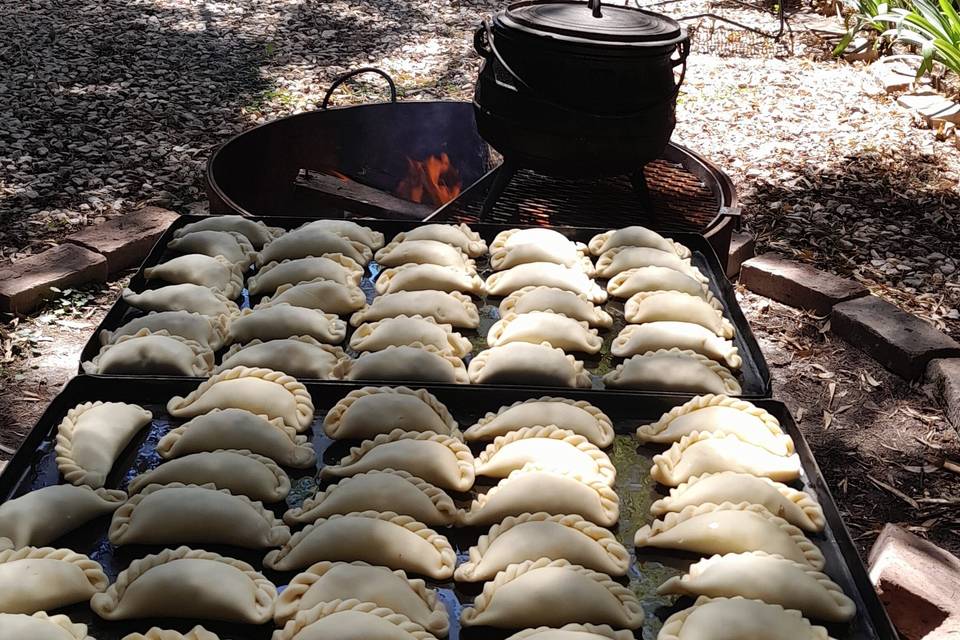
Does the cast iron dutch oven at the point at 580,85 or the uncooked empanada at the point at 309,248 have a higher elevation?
the cast iron dutch oven at the point at 580,85

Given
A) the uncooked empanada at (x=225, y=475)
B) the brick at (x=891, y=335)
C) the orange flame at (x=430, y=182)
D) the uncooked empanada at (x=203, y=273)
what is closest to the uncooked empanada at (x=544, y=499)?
the uncooked empanada at (x=225, y=475)

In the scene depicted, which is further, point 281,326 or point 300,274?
point 300,274

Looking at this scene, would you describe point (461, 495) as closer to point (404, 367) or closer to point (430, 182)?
point (404, 367)

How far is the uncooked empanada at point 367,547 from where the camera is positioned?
1.80 m

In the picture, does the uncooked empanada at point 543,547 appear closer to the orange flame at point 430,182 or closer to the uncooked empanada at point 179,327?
the uncooked empanada at point 179,327

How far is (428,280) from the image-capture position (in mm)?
2836

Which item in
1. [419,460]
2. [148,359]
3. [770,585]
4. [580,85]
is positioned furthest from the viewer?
[580,85]

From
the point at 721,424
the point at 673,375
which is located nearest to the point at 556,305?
the point at 673,375

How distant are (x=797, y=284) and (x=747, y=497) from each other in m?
2.44

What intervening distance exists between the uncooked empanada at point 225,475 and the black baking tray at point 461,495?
0.05m

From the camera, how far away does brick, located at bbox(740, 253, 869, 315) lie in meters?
4.10

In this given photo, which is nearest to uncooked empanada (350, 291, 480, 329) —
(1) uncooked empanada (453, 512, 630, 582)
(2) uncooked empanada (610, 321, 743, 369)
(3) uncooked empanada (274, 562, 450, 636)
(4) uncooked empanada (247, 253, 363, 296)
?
(4) uncooked empanada (247, 253, 363, 296)

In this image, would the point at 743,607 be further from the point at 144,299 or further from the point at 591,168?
the point at 591,168

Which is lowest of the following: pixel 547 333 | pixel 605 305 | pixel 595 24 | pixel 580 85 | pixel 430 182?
pixel 430 182
